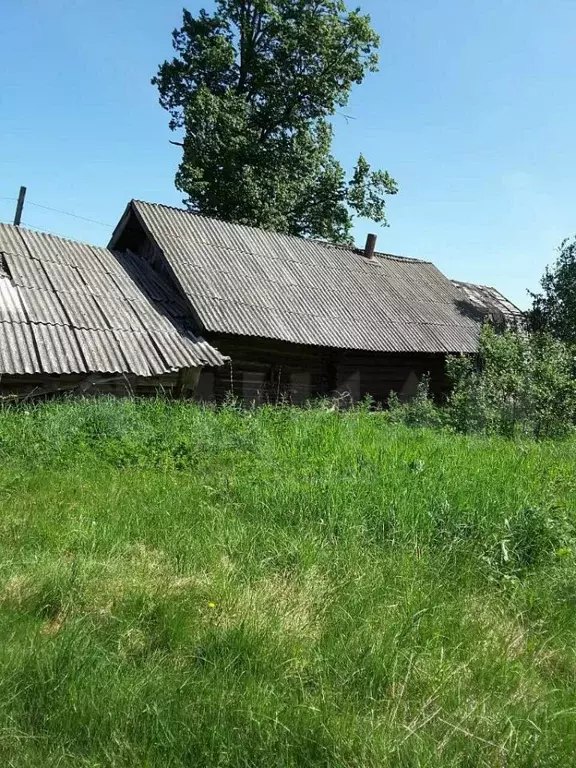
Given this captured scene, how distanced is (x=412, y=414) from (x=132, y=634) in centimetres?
830

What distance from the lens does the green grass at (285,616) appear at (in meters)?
2.25

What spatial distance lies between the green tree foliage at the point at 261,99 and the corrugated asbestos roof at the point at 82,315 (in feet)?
27.7

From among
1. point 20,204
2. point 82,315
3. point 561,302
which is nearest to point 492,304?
point 561,302

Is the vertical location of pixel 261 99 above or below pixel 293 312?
above

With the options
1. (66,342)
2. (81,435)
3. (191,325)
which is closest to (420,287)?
(191,325)

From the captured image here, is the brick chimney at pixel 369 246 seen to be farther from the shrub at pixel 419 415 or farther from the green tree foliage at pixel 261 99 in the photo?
the shrub at pixel 419 415

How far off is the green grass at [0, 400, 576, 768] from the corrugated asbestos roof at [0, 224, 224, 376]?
13.3ft

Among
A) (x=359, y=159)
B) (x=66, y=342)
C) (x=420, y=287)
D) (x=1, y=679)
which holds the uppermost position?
(x=359, y=159)

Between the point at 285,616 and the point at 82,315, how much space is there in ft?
28.9

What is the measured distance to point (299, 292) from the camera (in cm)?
1507

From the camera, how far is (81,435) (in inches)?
264

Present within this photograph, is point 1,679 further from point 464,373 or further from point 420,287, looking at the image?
point 420,287

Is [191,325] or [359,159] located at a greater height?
[359,159]

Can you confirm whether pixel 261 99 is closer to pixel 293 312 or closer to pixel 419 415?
pixel 293 312
